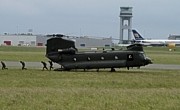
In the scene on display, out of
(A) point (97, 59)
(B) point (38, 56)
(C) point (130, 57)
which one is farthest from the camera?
(B) point (38, 56)

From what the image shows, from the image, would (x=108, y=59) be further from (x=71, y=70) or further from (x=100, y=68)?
(x=71, y=70)

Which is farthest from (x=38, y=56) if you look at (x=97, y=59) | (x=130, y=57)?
(x=130, y=57)

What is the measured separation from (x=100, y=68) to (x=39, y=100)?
69.5 ft

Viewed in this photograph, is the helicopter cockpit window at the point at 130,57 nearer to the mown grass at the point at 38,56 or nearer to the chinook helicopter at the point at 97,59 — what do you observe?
the chinook helicopter at the point at 97,59

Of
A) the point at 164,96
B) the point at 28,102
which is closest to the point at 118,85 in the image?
the point at 164,96

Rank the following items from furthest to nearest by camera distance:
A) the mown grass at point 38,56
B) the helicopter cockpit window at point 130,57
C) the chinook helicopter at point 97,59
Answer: the mown grass at point 38,56
the helicopter cockpit window at point 130,57
the chinook helicopter at point 97,59

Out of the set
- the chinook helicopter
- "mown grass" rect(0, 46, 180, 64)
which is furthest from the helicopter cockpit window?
"mown grass" rect(0, 46, 180, 64)

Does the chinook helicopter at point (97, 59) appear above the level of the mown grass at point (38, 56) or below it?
above

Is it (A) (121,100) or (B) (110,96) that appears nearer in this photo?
(A) (121,100)

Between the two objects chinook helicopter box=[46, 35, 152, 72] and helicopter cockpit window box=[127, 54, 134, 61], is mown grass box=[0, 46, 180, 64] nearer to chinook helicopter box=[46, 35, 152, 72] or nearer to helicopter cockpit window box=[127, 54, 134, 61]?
chinook helicopter box=[46, 35, 152, 72]

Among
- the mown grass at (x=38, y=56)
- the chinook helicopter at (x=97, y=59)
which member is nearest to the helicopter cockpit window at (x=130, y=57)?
the chinook helicopter at (x=97, y=59)

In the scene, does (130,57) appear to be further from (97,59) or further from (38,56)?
(38,56)

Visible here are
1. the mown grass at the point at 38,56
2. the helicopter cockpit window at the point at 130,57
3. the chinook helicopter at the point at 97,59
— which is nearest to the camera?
the chinook helicopter at the point at 97,59

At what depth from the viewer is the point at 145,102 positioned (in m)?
13.7
